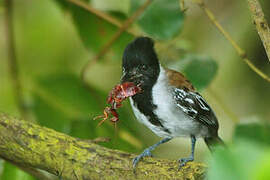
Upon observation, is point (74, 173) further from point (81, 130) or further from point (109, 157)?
point (81, 130)

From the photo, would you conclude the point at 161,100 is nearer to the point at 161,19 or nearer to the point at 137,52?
the point at 137,52

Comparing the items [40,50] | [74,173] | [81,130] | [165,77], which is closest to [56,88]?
[81,130]

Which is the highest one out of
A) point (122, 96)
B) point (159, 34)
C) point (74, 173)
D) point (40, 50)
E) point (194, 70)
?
point (40, 50)

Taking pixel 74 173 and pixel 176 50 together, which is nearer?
pixel 74 173

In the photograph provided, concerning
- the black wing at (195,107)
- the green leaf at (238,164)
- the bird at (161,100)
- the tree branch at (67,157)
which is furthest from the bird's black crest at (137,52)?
the green leaf at (238,164)

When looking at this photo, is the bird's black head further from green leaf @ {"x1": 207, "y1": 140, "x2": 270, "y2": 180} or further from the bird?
green leaf @ {"x1": 207, "y1": 140, "x2": 270, "y2": 180}

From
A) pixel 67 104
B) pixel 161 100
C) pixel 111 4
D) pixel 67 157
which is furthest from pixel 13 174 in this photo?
pixel 111 4

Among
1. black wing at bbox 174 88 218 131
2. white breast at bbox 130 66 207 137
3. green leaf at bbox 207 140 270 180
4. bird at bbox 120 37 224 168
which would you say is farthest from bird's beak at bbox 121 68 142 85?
green leaf at bbox 207 140 270 180
